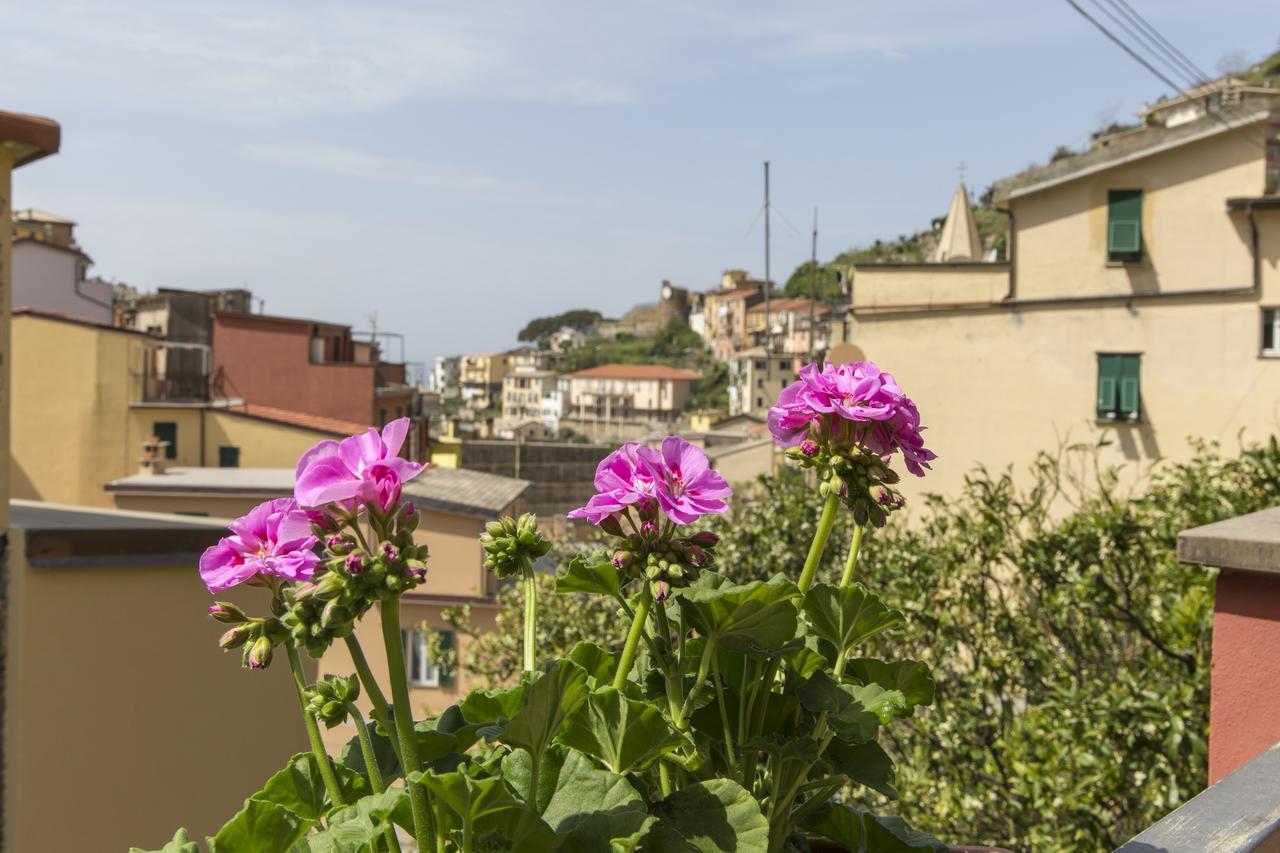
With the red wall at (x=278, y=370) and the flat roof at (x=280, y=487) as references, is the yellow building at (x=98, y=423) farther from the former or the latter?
the red wall at (x=278, y=370)

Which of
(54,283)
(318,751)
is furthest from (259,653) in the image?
(54,283)

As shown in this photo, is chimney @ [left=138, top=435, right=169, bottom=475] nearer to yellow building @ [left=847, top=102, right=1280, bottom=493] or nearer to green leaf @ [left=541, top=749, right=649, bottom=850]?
yellow building @ [left=847, top=102, right=1280, bottom=493]

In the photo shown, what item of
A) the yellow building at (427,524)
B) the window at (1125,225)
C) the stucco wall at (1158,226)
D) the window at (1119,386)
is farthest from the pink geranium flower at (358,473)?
the window at (1125,225)

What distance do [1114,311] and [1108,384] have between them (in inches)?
45.4

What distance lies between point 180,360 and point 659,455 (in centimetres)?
2698

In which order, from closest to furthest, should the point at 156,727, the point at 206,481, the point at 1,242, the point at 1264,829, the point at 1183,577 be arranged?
the point at 1264,829 < the point at 1183,577 < the point at 1,242 < the point at 156,727 < the point at 206,481

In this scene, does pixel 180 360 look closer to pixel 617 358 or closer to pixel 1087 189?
pixel 1087 189

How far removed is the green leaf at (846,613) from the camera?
4.60ft

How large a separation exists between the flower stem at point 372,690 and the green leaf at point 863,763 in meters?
0.53

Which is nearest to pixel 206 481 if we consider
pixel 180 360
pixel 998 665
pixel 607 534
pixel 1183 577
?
pixel 180 360

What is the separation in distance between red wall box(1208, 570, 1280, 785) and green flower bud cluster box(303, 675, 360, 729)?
2440 millimetres

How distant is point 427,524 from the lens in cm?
1889

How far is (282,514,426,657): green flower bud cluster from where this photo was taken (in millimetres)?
1057

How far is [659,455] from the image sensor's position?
1344 millimetres
